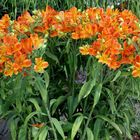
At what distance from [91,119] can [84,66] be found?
0.31m

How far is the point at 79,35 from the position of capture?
2143mm

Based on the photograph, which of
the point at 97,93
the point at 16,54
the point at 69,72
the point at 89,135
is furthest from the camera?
the point at 69,72

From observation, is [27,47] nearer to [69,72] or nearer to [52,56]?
[52,56]

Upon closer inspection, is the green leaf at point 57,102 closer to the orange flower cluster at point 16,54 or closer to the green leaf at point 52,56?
the green leaf at point 52,56

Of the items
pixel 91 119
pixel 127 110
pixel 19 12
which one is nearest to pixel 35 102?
pixel 91 119

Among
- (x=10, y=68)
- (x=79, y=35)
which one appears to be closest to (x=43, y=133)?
(x=10, y=68)

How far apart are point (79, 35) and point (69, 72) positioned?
0.36 m

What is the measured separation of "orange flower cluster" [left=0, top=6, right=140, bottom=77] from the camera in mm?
1949

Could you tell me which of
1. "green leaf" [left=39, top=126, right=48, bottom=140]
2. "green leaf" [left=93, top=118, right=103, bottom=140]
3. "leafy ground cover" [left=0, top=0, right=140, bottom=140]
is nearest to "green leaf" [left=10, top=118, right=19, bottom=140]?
"leafy ground cover" [left=0, top=0, right=140, bottom=140]

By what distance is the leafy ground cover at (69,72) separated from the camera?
2.00 metres

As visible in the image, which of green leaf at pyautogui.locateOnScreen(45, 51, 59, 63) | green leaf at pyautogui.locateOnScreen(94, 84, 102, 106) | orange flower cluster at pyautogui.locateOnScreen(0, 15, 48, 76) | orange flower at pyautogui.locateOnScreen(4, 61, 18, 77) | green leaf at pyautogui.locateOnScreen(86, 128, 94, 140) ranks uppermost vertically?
orange flower cluster at pyautogui.locateOnScreen(0, 15, 48, 76)

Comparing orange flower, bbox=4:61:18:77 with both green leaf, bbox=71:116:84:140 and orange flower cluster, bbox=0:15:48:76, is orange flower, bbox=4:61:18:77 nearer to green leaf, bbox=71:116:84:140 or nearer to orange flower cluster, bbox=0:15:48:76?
orange flower cluster, bbox=0:15:48:76

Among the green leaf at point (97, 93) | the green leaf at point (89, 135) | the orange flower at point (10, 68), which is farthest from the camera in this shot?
the green leaf at point (89, 135)

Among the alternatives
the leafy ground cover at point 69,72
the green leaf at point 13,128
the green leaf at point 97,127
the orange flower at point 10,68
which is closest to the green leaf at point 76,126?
the leafy ground cover at point 69,72
